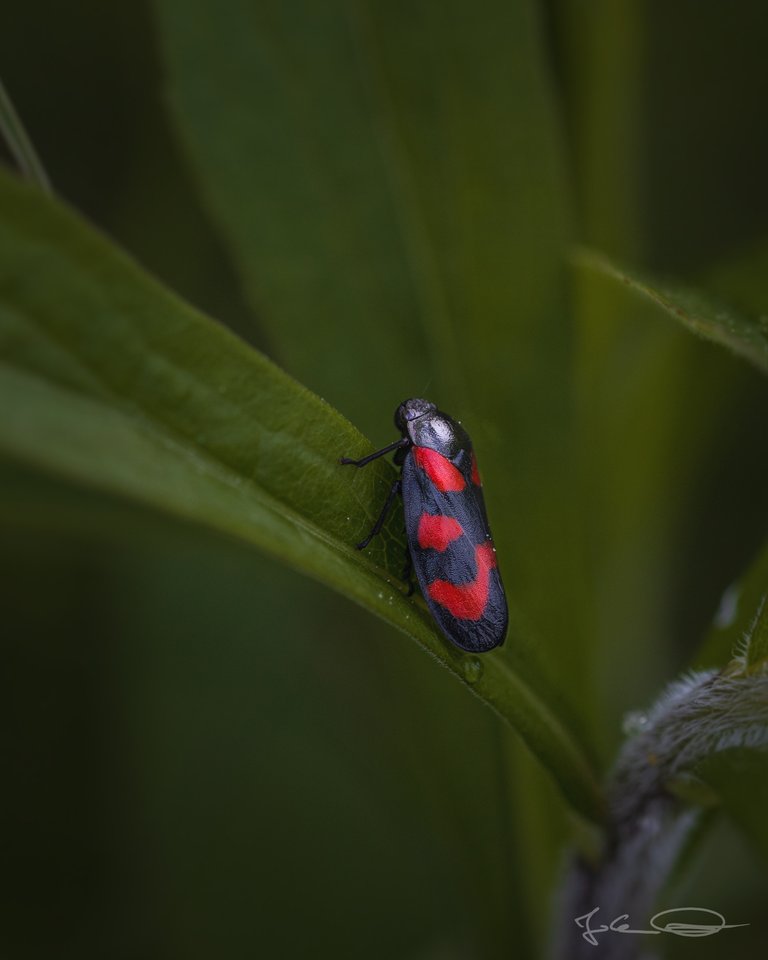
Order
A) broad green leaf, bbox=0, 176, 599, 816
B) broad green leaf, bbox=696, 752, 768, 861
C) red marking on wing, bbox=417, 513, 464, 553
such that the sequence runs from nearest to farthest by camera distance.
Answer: broad green leaf, bbox=0, 176, 599, 816, broad green leaf, bbox=696, 752, 768, 861, red marking on wing, bbox=417, 513, 464, 553

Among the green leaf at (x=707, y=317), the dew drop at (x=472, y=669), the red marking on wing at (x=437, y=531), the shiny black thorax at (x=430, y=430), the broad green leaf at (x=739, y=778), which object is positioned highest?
the shiny black thorax at (x=430, y=430)

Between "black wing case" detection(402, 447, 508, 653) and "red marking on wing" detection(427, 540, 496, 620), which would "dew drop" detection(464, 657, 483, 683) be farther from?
"red marking on wing" detection(427, 540, 496, 620)

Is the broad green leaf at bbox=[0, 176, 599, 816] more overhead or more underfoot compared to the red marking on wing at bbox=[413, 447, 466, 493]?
more underfoot

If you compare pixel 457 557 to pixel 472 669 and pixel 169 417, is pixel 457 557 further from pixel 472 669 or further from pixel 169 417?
pixel 169 417

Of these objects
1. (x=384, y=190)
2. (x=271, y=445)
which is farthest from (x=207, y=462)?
(x=384, y=190)

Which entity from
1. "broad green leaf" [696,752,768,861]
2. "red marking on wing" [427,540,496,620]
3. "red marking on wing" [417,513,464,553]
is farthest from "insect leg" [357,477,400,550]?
"broad green leaf" [696,752,768,861]

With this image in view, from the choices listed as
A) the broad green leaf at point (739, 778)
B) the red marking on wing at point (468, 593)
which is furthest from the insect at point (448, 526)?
the broad green leaf at point (739, 778)

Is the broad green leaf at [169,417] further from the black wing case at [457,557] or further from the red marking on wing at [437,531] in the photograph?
the red marking on wing at [437,531]
